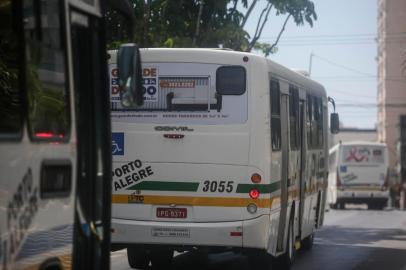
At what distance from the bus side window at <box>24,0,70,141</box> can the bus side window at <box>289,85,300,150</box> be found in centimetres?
774

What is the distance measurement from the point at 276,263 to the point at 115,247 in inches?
113

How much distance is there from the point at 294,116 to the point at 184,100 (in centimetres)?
298

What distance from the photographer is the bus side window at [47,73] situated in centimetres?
603

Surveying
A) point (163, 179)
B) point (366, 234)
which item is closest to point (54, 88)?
point (163, 179)

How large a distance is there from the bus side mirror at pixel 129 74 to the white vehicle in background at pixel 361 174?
4221 centimetres

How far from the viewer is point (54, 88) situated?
21.0 feet

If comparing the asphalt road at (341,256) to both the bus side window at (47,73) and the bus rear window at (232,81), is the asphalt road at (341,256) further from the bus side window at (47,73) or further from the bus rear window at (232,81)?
the bus side window at (47,73)

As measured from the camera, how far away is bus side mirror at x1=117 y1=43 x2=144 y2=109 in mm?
7109

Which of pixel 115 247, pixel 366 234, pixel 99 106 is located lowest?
pixel 366 234

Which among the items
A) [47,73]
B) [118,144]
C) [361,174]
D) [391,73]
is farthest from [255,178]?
[391,73]

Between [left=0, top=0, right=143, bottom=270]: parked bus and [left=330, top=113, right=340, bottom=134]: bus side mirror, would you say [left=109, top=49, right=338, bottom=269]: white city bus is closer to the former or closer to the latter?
[left=0, top=0, right=143, bottom=270]: parked bus

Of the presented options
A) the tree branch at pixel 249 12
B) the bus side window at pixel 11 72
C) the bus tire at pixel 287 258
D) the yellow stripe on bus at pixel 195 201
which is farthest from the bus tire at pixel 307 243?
the bus side window at pixel 11 72

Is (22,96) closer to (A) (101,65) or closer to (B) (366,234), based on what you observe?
(A) (101,65)

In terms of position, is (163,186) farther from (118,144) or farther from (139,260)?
(139,260)
